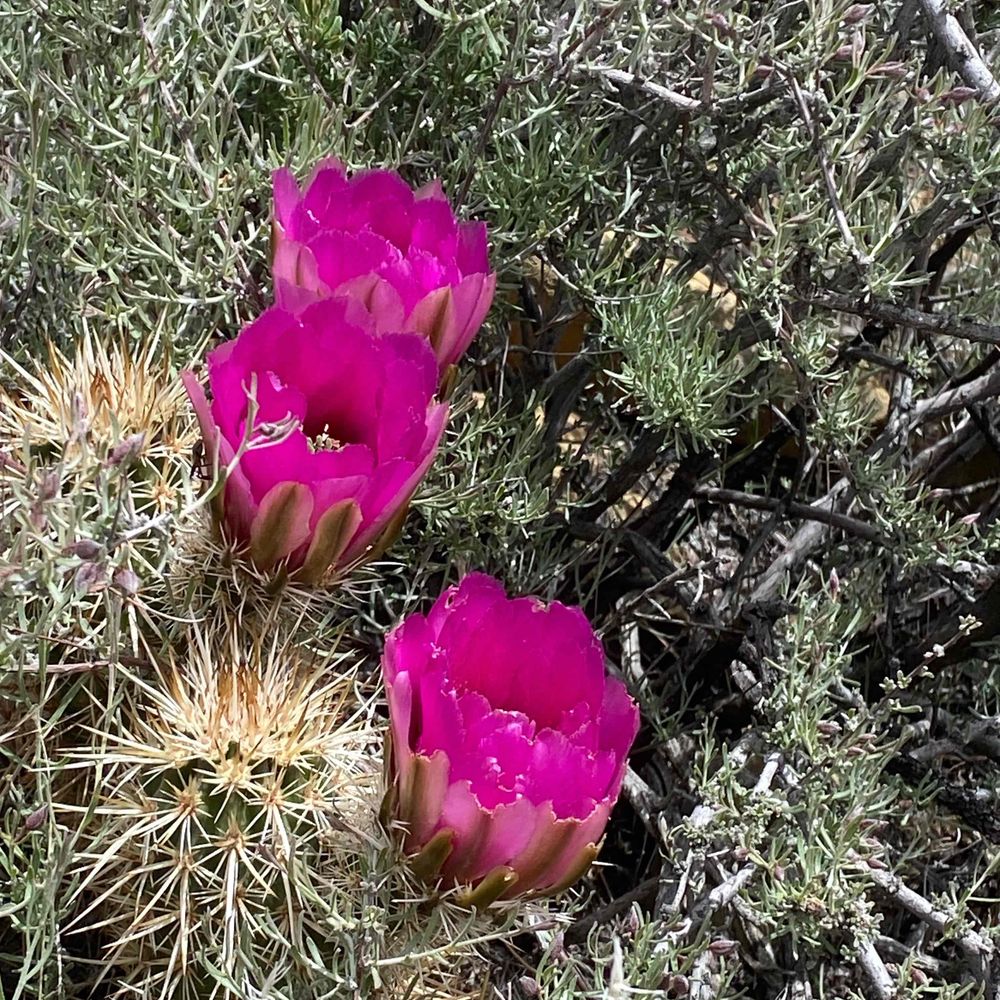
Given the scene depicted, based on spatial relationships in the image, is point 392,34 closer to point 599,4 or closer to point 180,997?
point 599,4

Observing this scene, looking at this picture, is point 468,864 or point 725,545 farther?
point 725,545

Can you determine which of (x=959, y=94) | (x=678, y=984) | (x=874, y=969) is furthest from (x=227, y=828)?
(x=959, y=94)

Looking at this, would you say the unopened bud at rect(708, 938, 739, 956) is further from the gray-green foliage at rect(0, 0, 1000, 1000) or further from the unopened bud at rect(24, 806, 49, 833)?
the unopened bud at rect(24, 806, 49, 833)

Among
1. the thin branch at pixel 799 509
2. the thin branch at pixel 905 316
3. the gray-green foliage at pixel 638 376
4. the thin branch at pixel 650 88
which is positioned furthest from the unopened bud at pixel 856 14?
the thin branch at pixel 799 509

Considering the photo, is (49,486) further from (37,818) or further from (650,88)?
(650,88)

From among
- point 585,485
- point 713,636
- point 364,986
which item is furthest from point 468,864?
point 585,485

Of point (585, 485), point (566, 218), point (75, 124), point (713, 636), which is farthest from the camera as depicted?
point (585, 485)

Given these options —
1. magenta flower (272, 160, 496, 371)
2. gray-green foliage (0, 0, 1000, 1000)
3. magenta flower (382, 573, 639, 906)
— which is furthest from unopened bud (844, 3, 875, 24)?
magenta flower (382, 573, 639, 906)

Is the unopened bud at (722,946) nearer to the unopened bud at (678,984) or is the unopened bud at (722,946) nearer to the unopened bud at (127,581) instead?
the unopened bud at (678,984)
